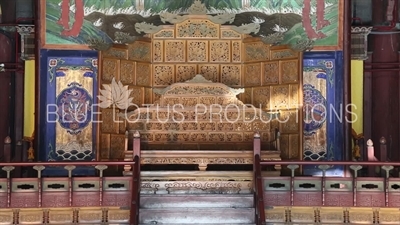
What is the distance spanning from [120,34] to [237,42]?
172 centimetres

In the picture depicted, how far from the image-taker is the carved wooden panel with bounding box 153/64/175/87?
35.9ft

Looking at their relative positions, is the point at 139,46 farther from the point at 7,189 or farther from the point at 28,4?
the point at 7,189

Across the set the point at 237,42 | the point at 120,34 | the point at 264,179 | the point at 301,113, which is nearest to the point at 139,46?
the point at 120,34

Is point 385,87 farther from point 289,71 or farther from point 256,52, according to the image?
point 256,52

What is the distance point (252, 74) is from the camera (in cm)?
1088

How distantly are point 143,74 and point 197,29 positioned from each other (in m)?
0.96

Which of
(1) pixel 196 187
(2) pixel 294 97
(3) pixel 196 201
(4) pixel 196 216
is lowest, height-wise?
(4) pixel 196 216

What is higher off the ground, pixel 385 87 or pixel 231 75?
pixel 231 75

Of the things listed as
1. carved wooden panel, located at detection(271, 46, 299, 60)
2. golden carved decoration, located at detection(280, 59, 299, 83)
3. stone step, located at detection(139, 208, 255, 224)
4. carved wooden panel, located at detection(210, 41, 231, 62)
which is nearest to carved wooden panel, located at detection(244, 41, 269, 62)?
carved wooden panel, located at detection(271, 46, 299, 60)

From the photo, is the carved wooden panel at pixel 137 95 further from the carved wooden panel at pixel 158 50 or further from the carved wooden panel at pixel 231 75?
the carved wooden panel at pixel 231 75

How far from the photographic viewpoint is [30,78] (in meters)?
→ 11.2

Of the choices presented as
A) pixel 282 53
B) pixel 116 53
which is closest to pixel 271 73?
pixel 282 53

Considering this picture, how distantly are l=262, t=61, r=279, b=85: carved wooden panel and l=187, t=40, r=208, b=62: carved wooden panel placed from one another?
0.87m

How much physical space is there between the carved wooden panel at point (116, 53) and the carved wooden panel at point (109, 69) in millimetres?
51
